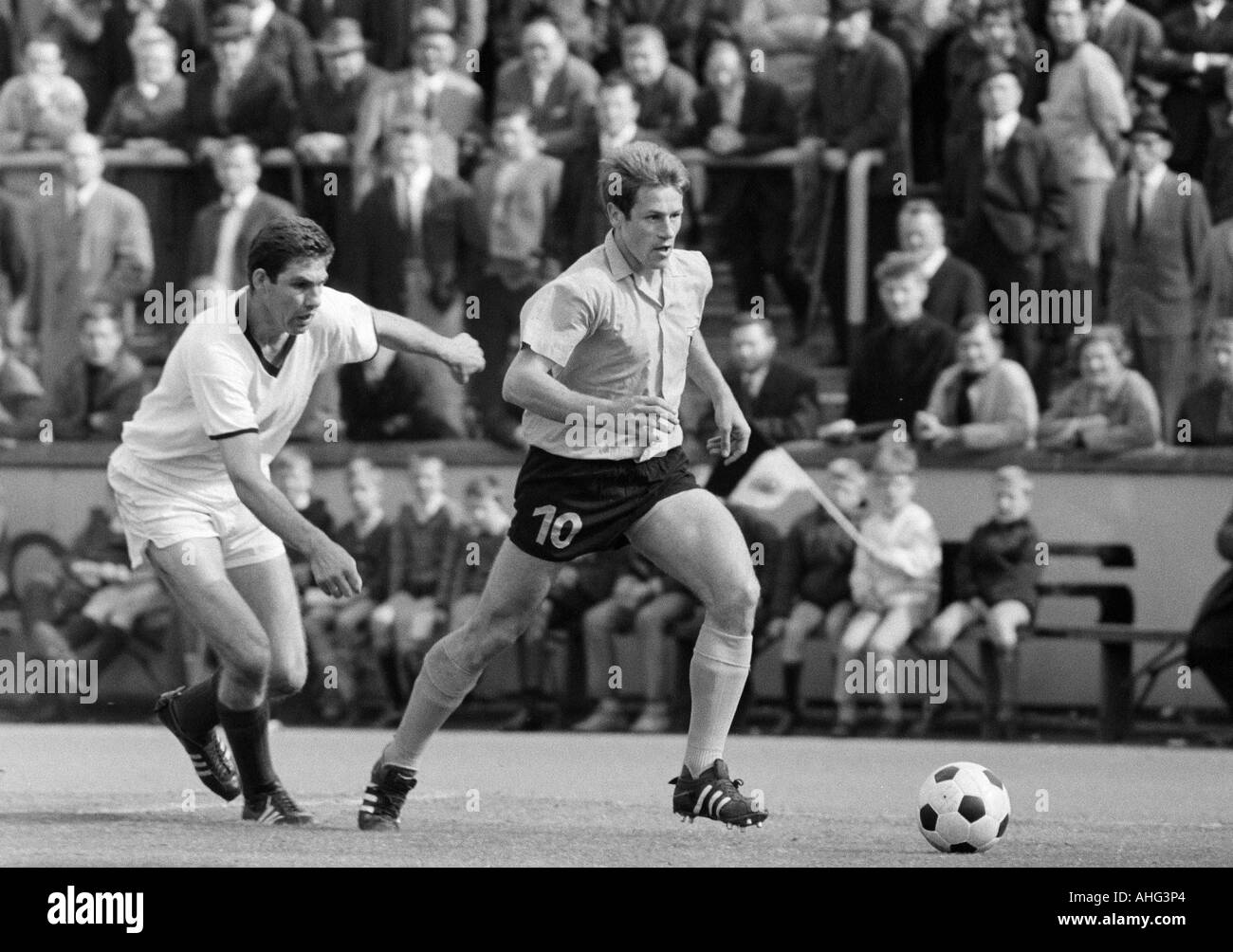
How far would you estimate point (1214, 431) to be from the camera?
13.1 metres

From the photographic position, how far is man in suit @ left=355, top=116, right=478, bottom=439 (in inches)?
568

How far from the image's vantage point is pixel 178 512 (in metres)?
8.27

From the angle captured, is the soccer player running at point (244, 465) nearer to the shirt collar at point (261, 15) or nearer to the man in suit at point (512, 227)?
the man in suit at point (512, 227)

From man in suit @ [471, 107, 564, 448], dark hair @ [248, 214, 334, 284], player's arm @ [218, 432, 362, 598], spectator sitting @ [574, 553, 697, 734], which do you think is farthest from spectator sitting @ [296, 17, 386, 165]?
player's arm @ [218, 432, 362, 598]


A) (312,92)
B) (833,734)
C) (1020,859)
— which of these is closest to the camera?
(1020,859)

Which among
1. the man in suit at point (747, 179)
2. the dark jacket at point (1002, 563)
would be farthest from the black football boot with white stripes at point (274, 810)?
the man in suit at point (747, 179)

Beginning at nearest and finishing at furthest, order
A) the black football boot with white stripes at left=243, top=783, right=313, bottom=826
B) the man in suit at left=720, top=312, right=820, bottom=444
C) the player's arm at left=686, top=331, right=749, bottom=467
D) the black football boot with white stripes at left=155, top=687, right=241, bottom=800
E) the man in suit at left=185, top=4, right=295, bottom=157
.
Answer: the player's arm at left=686, top=331, right=749, bottom=467 < the black football boot with white stripes at left=243, top=783, right=313, bottom=826 < the black football boot with white stripes at left=155, top=687, right=241, bottom=800 < the man in suit at left=720, top=312, right=820, bottom=444 < the man in suit at left=185, top=4, right=295, bottom=157

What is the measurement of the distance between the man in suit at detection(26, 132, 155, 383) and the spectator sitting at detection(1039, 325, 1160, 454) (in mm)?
6032

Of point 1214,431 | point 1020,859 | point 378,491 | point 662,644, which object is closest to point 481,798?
point 1020,859

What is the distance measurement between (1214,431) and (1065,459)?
85 cm

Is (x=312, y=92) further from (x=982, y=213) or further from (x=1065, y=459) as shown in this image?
(x=1065, y=459)

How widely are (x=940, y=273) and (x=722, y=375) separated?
3069 mm

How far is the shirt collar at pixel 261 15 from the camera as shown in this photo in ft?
50.6

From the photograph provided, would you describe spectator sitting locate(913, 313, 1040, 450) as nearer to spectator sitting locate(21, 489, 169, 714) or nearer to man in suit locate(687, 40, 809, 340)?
man in suit locate(687, 40, 809, 340)
